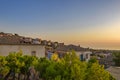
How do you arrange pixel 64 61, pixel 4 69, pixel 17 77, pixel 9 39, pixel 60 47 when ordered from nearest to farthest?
pixel 64 61 < pixel 4 69 < pixel 17 77 < pixel 9 39 < pixel 60 47

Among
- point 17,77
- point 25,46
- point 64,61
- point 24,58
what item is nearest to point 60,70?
point 64,61

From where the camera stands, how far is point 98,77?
553 inches

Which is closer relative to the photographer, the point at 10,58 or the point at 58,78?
the point at 58,78

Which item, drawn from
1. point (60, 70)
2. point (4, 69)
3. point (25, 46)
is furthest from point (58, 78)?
point (25, 46)

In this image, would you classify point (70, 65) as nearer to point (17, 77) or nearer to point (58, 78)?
point (58, 78)

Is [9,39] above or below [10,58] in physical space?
above

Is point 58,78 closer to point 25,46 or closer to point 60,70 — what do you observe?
point 60,70

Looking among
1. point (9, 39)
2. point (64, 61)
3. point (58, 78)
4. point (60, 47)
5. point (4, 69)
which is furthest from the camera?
point (60, 47)

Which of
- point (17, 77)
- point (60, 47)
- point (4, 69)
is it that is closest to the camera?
point (4, 69)

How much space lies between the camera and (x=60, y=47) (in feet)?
169


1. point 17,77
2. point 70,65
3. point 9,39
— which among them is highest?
point 9,39

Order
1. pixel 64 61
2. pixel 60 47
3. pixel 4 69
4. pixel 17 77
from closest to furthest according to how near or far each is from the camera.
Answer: pixel 64 61 → pixel 4 69 → pixel 17 77 → pixel 60 47

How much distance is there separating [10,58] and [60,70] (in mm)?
8537

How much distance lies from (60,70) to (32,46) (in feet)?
72.6
